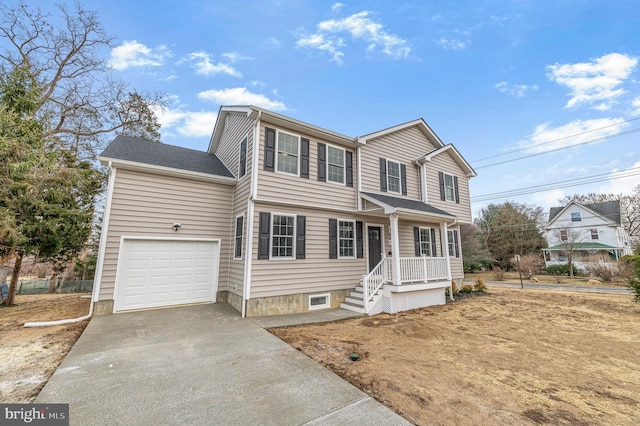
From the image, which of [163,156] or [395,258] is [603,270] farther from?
Result: [163,156]

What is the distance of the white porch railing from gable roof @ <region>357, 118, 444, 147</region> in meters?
4.64

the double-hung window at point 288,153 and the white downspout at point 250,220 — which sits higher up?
the double-hung window at point 288,153

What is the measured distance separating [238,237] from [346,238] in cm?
374

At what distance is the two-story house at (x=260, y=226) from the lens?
725 cm

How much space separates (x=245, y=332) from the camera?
5.66 meters

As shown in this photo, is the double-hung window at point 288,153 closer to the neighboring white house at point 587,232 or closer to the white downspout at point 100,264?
the white downspout at point 100,264

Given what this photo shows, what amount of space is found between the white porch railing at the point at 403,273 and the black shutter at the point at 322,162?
351 cm

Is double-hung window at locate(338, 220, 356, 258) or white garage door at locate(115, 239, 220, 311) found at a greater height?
double-hung window at locate(338, 220, 356, 258)

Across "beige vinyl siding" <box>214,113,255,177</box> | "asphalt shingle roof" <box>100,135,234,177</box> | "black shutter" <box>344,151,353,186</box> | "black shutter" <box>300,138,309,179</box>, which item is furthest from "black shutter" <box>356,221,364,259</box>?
"asphalt shingle roof" <box>100,135,234,177</box>

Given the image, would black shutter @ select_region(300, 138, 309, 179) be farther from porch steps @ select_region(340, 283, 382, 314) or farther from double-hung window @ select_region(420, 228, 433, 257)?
double-hung window @ select_region(420, 228, 433, 257)

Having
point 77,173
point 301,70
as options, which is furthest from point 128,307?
point 301,70

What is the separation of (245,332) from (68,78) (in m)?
17.5

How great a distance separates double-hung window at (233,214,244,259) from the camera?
26.2 feet

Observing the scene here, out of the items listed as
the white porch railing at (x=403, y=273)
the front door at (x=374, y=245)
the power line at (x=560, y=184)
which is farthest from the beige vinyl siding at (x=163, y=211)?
the power line at (x=560, y=184)
